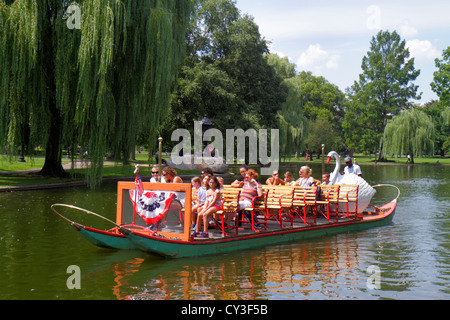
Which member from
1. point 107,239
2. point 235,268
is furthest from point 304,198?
point 107,239

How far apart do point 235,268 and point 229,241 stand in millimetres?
1388

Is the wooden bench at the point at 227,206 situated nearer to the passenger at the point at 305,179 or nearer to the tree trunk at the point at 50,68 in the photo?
the passenger at the point at 305,179

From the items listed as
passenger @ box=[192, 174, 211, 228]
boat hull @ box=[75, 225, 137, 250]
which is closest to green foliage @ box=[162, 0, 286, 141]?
passenger @ box=[192, 174, 211, 228]

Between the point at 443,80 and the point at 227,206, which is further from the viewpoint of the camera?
the point at 443,80

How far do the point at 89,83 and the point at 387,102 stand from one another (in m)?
67.7

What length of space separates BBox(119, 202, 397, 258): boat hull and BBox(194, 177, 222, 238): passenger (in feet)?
1.51

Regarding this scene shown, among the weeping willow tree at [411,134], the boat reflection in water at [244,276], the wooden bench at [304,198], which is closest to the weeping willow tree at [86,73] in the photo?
the wooden bench at [304,198]

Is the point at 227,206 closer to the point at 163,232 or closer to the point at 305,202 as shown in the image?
the point at 163,232

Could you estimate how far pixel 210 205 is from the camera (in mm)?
11039

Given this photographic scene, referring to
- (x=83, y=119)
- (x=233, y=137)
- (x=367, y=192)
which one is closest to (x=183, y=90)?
(x=233, y=137)

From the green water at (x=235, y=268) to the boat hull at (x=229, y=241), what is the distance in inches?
9.4

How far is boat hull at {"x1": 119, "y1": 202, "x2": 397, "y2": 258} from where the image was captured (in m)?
9.78

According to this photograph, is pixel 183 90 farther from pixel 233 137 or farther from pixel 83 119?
pixel 83 119

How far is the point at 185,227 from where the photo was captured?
10.2 metres
